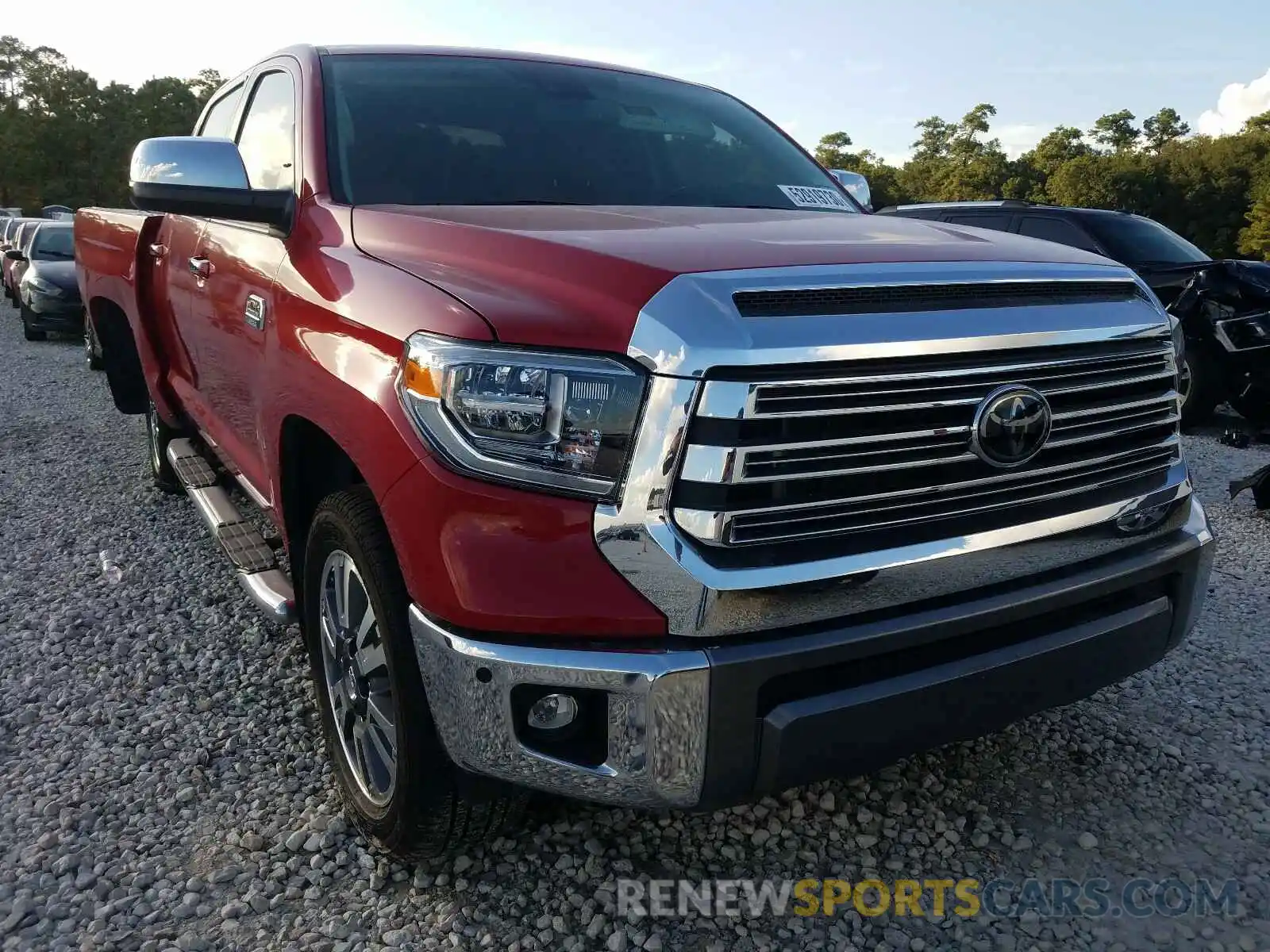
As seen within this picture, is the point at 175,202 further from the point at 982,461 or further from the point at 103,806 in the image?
the point at 982,461

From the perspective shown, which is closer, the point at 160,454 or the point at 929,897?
the point at 929,897

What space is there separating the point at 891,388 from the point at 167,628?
2.89 metres

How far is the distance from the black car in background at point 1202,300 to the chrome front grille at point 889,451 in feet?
15.4

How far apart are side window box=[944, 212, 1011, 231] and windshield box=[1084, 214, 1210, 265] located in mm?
647

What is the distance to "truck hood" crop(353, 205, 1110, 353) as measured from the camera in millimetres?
1786

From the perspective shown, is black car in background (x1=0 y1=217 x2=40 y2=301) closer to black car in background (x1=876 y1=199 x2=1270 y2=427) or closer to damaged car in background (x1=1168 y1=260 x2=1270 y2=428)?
black car in background (x1=876 y1=199 x2=1270 y2=427)

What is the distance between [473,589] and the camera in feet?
5.70

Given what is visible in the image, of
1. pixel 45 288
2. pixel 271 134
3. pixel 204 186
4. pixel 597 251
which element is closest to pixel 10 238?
pixel 45 288

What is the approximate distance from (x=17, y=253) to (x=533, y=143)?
15642 millimetres

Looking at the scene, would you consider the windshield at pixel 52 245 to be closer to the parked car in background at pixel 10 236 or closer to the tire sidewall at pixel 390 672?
the parked car in background at pixel 10 236

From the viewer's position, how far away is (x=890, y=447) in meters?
1.81

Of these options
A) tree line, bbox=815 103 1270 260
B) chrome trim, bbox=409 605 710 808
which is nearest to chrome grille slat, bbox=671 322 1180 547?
chrome trim, bbox=409 605 710 808

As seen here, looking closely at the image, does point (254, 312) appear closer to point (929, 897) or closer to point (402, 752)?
point (402, 752)

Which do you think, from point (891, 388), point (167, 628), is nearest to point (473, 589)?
point (891, 388)
